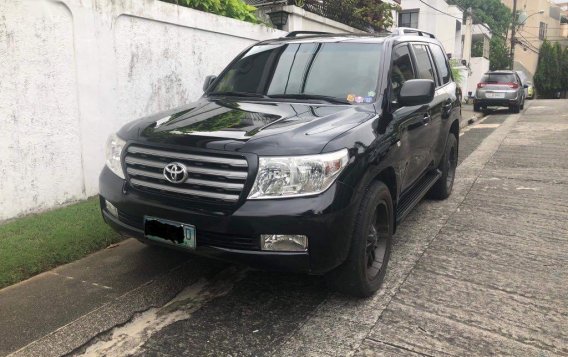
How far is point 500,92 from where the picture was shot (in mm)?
18438

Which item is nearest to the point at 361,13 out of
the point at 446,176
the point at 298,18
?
the point at 298,18

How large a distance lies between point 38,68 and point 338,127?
3.20 metres

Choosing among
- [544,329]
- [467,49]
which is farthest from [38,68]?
[467,49]

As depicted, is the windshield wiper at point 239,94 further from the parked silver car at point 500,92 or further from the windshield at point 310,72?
the parked silver car at point 500,92

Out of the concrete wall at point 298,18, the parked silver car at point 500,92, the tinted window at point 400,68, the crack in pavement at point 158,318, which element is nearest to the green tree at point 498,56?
the parked silver car at point 500,92

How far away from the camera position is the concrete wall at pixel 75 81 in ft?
15.1

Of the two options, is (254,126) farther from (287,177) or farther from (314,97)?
(314,97)

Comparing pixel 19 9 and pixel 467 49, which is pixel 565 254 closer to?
pixel 19 9

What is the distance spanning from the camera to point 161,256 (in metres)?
4.15


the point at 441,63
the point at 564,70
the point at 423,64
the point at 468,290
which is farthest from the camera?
the point at 564,70

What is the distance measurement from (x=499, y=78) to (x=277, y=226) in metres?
18.6

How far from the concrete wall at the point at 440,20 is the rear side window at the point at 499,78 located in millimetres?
13098

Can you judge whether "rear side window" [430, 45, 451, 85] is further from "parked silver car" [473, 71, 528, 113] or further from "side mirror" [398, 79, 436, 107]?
"parked silver car" [473, 71, 528, 113]

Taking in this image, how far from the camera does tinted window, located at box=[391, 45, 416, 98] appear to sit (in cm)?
408
